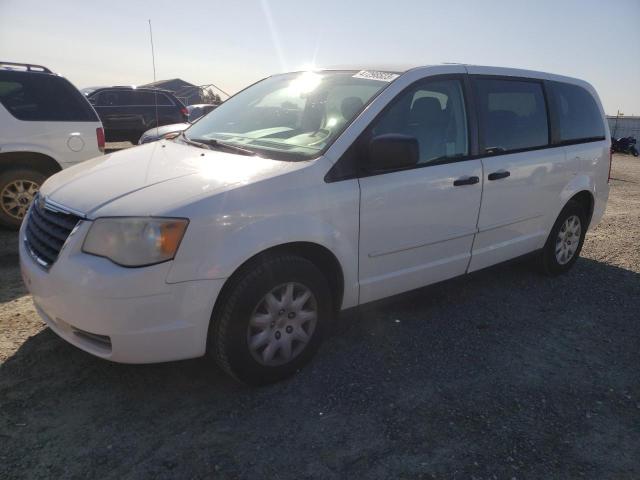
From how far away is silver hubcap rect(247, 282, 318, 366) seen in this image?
2.69m

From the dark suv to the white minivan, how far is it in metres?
10.3

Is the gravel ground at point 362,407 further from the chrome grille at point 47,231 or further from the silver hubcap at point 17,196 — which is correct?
the silver hubcap at point 17,196

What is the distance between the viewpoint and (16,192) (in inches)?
215

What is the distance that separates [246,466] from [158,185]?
1.42 meters

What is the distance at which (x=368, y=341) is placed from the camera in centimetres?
342

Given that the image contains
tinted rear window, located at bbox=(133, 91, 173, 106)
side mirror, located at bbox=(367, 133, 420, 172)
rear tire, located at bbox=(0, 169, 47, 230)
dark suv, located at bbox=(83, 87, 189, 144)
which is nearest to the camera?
side mirror, located at bbox=(367, 133, 420, 172)

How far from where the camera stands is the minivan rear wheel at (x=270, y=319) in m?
2.54

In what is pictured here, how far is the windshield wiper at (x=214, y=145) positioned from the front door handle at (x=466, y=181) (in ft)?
4.48

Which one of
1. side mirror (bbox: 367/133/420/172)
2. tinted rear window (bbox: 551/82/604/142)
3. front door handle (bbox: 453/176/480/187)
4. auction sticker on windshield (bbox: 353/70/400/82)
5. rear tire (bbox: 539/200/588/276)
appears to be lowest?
rear tire (bbox: 539/200/588/276)

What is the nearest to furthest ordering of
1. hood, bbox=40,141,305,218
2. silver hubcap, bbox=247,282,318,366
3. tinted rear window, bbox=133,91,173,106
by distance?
hood, bbox=40,141,305,218 < silver hubcap, bbox=247,282,318,366 < tinted rear window, bbox=133,91,173,106

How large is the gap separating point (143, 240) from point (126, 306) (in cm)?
31

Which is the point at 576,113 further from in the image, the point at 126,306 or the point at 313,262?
the point at 126,306

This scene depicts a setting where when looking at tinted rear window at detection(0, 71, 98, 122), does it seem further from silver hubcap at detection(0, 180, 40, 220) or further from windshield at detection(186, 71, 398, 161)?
windshield at detection(186, 71, 398, 161)

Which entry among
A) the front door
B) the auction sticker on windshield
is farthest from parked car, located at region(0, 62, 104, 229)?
the front door
